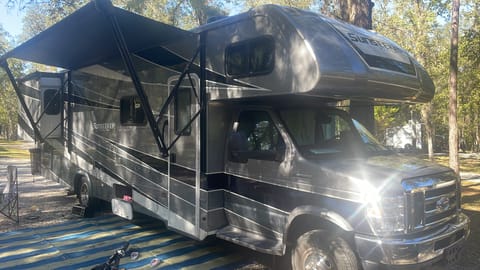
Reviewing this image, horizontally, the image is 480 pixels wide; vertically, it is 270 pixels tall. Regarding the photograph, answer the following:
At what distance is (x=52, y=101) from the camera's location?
28.0ft

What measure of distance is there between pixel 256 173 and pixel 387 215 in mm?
1722

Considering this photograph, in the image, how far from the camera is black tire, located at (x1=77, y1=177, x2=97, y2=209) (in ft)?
25.3

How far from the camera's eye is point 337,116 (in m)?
5.39

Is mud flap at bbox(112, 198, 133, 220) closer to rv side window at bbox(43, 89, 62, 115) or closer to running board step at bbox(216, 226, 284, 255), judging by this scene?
running board step at bbox(216, 226, 284, 255)

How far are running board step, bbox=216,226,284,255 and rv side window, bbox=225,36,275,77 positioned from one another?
1.98 metres

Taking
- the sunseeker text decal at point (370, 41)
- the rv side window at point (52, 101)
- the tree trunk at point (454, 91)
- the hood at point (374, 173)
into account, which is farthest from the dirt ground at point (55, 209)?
the sunseeker text decal at point (370, 41)

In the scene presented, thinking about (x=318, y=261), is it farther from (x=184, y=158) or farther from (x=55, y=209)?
(x=55, y=209)

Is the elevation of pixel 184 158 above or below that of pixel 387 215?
above

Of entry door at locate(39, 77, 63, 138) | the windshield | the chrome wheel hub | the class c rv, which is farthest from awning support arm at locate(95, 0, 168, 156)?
entry door at locate(39, 77, 63, 138)

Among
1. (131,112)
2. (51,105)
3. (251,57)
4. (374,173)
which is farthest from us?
(51,105)

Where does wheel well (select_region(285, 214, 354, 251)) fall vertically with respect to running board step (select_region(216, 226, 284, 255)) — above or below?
above

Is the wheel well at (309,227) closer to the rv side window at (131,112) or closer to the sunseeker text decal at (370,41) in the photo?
the sunseeker text decal at (370,41)

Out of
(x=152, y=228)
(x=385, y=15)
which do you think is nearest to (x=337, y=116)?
(x=152, y=228)

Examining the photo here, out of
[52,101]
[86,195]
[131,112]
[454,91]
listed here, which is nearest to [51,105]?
[52,101]
